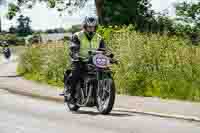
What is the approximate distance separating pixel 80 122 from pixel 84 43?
7.51 ft

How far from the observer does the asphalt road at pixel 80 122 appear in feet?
40.4

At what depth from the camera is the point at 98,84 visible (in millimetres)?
14930

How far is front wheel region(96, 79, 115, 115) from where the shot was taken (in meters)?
14.5

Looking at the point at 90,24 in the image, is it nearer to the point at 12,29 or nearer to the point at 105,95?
the point at 105,95

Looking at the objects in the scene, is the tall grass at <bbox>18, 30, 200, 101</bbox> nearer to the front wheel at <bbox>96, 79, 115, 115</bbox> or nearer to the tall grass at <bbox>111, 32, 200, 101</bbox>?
the tall grass at <bbox>111, 32, 200, 101</bbox>

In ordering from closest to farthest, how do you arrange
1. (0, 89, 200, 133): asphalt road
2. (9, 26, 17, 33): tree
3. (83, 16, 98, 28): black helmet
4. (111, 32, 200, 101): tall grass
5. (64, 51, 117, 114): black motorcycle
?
(0, 89, 200, 133): asphalt road
(64, 51, 117, 114): black motorcycle
(83, 16, 98, 28): black helmet
(111, 32, 200, 101): tall grass
(9, 26, 17, 33): tree

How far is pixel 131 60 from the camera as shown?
2069 centimetres

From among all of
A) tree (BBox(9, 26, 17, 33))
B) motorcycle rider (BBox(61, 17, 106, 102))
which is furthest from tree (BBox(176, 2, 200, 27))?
tree (BBox(9, 26, 17, 33))

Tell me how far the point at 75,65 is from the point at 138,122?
259 centimetres

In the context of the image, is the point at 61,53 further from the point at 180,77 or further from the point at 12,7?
the point at 12,7

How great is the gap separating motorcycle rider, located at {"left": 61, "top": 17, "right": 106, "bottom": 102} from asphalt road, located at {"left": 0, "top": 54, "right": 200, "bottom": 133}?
1.05m

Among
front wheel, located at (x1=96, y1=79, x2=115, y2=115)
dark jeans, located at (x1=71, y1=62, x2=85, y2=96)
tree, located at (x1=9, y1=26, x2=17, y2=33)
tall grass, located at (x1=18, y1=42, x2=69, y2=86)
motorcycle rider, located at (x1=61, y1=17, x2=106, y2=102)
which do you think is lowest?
tree, located at (x1=9, y1=26, x2=17, y2=33)

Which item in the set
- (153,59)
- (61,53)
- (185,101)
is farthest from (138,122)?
(61,53)

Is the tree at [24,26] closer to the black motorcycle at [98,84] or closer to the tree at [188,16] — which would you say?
the tree at [188,16]
